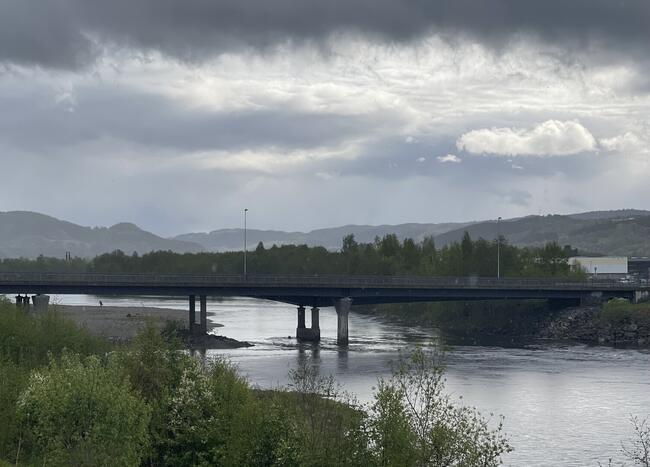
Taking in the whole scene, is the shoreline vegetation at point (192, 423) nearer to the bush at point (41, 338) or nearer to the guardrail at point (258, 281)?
A: the bush at point (41, 338)

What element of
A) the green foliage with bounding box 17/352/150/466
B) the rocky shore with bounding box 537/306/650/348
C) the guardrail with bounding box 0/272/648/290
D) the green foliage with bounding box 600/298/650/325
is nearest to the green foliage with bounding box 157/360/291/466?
the green foliage with bounding box 17/352/150/466

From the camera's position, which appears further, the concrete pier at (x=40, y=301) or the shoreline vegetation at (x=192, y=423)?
the concrete pier at (x=40, y=301)

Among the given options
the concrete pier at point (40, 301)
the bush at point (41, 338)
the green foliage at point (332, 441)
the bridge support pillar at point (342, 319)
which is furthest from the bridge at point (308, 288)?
the green foliage at point (332, 441)

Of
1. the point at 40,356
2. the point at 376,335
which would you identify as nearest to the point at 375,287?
the point at 376,335

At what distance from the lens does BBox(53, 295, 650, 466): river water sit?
246ft

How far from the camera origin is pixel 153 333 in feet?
206

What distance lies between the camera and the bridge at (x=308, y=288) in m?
147

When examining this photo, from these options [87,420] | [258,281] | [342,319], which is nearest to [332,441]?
[87,420]

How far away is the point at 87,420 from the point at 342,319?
343 feet

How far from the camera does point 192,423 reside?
56719 millimetres

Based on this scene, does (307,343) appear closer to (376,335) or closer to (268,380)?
(376,335)

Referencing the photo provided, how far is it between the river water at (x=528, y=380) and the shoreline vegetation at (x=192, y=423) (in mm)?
20844

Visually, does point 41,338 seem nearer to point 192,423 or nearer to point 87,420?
point 192,423

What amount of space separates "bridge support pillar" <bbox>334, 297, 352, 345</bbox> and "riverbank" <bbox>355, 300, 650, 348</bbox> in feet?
56.0
